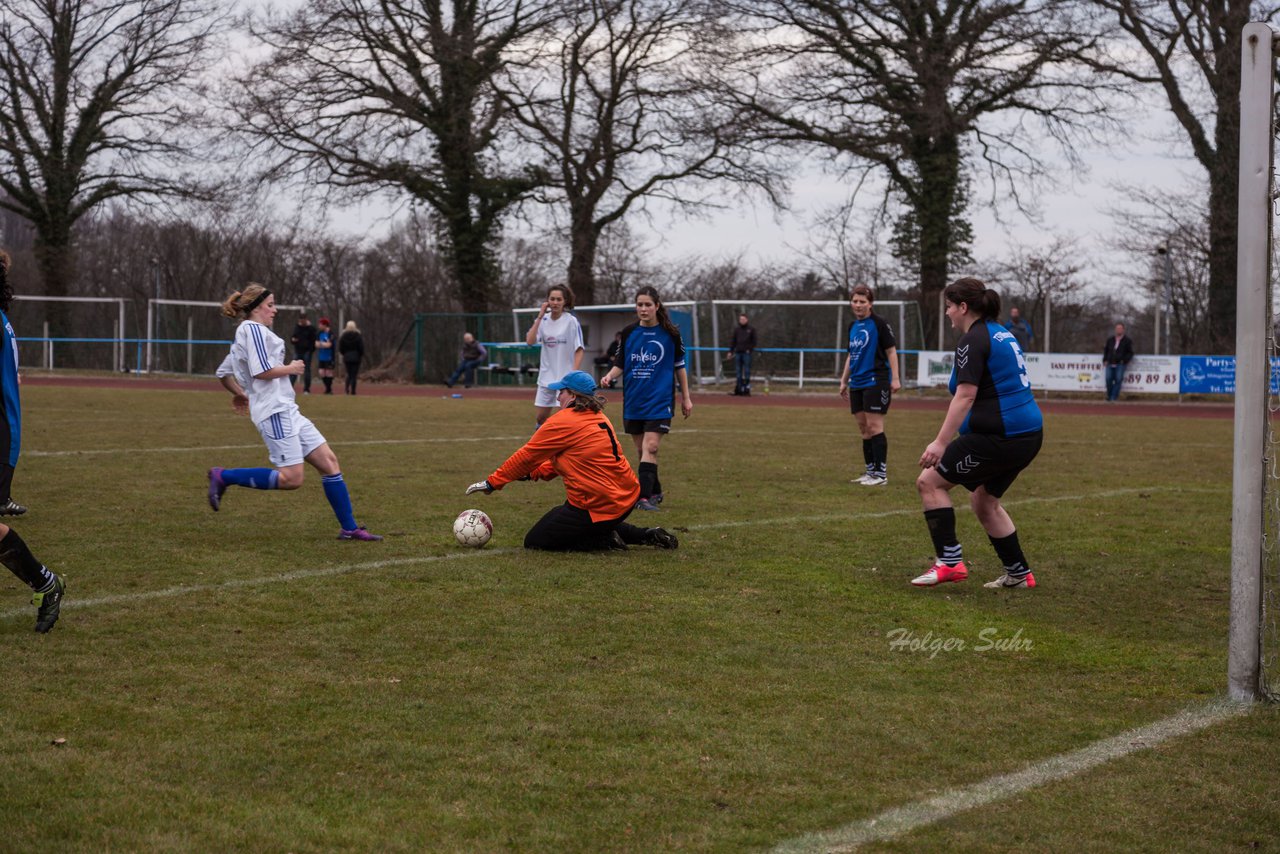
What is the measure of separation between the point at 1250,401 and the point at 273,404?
5.65 m

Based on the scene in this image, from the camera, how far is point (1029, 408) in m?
7.01

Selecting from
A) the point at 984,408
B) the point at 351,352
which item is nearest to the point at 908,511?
the point at 984,408

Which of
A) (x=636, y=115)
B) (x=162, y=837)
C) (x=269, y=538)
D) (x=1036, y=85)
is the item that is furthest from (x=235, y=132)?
(x=162, y=837)

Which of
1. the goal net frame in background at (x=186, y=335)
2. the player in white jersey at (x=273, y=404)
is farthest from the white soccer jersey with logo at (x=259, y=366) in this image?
the goal net frame in background at (x=186, y=335)

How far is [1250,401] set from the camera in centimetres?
511

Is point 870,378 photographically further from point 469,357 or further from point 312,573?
point 469,357

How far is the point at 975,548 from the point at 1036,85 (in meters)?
27.7

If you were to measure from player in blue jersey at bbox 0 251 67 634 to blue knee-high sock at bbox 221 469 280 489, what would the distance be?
2.56m

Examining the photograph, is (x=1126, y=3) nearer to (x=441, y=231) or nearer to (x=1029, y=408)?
(x=441, y=231)

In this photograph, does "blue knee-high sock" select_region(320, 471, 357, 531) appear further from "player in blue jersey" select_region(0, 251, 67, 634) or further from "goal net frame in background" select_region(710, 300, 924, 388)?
"goal net frame in background" select_region(710, 300, 924, 388)

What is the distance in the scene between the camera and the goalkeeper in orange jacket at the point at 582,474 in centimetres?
815

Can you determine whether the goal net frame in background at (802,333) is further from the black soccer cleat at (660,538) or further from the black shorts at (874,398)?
the black soccer cleat at (660,538)

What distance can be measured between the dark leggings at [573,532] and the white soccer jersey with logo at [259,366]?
5.71 ft

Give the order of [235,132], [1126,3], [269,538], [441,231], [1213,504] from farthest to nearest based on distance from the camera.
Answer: [441,231] → [235,132] → [1126,3] → [1213,504] → [269,538]
